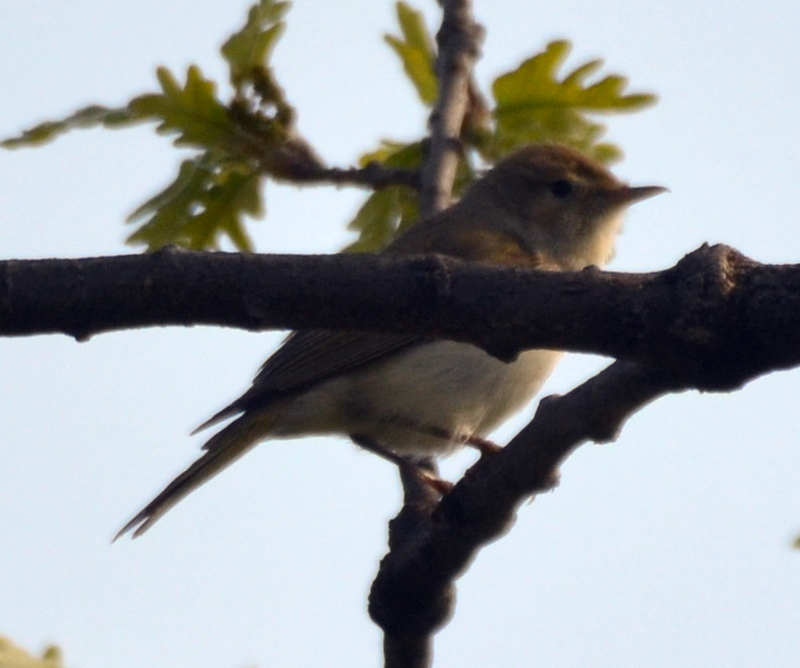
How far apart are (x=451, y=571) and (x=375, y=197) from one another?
246cm

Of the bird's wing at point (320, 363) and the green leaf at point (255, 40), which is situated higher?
the green leaf at point (255, 40)

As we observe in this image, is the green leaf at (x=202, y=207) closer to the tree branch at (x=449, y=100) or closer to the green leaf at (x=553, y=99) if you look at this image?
the tree branch at (x=449, y=100)

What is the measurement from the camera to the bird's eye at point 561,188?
698 cm

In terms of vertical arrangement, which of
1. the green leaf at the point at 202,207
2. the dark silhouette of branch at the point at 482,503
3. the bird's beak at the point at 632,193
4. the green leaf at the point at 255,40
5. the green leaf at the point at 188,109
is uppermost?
the bird's beak at the point at 632,193

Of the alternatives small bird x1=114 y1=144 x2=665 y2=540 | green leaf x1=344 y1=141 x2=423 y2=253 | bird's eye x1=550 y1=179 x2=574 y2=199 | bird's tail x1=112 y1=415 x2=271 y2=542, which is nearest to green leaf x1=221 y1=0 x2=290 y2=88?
green leaf x1=344 y1=141 x2=423 y2=253

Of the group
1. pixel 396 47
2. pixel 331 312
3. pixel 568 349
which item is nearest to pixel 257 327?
pixel 331 312

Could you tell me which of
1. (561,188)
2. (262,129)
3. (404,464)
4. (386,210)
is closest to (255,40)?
(262,129)

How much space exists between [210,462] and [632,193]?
267cm

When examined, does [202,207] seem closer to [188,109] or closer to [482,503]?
[188,109]

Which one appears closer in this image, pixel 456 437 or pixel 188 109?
pixel 188 109

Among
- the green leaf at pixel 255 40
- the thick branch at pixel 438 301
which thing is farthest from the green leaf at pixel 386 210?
the thick branch at pixel 438 301

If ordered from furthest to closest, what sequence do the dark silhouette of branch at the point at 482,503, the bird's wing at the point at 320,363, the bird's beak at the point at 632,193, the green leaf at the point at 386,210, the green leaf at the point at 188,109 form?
the bird's beak at the point at 632,193
the green leaf at the point at 386,210
the bird's wing at the point at 320,363
the green leaf at the point at 188,109
the dark silhouette of branch at the point at 482,503

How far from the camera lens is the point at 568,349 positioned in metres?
2.75

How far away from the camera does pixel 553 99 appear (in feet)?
19.0
